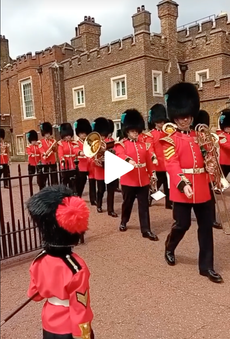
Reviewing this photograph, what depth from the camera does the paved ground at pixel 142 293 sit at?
9.64 feet

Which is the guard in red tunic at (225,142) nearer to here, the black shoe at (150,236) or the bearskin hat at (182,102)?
the black shoe at (150,236)

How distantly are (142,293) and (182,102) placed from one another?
2.13m

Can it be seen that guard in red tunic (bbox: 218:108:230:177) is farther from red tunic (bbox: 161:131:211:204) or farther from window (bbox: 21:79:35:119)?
window (bbox: 21:79:35:119)

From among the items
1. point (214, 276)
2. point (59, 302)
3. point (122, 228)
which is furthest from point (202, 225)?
point (59, 302)

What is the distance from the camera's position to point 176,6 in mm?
19406

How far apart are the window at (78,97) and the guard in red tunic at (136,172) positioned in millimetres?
17728

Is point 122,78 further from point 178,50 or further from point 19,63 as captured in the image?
point 19,63

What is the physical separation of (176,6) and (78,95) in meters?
8.30

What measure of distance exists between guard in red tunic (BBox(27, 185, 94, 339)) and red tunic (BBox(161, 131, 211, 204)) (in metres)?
1.96

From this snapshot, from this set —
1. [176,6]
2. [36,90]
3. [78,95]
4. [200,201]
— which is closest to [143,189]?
[200,201]

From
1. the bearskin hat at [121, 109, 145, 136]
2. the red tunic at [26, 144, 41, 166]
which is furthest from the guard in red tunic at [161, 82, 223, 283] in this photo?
the red tunic at [26, 144, 41, 166]

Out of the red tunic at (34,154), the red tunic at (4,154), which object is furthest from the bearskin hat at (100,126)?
the red tunic at (4,154)

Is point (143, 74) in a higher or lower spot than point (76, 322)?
higher

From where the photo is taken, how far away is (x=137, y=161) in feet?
17.6
